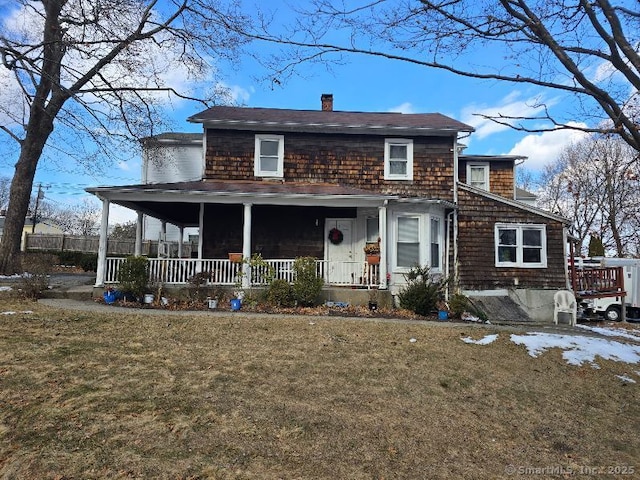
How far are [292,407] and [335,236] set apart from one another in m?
8.82

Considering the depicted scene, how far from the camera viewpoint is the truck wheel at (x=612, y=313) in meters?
16.1

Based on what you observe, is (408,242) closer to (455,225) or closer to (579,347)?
(455,225)

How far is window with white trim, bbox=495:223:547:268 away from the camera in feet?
43.8

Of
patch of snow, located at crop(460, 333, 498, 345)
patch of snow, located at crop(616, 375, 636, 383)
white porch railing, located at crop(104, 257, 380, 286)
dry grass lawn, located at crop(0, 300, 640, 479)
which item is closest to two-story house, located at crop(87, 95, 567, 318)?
white porch railing, located at crop(104, 257, 380, 286)

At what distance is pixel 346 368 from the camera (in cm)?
593

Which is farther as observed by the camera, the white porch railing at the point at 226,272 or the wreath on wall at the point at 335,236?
the wreath on wall at the point at 335,236

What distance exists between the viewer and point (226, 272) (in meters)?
11.6

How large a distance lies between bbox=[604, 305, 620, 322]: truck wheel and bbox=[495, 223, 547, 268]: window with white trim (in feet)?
18.2

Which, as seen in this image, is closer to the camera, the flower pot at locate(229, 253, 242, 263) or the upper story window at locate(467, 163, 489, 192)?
the flower pot at locate(229, 253, 242, 263)

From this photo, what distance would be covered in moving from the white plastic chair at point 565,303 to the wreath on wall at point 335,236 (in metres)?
6.67

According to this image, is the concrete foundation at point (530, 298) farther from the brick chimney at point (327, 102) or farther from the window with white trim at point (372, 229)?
the brick chimney at point (327, 102)

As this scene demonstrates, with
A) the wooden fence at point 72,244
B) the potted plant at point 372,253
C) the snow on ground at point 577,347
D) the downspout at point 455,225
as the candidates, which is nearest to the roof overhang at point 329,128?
the downspout at point 455,225

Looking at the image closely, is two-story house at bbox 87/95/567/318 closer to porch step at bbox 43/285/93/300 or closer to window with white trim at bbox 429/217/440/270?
window with white trim at bbox 429/217/440/270

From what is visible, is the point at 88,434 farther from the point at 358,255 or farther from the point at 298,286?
the point at 358,255
